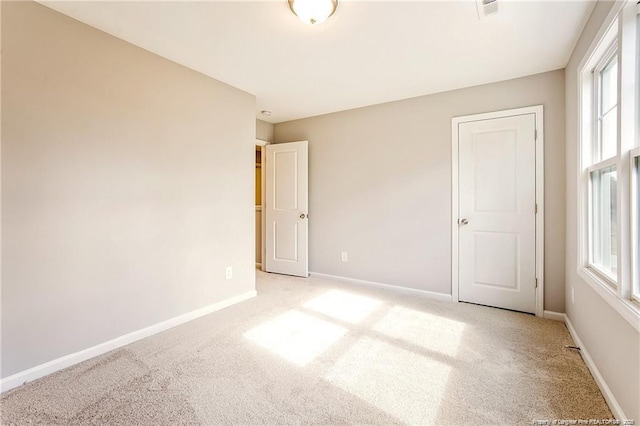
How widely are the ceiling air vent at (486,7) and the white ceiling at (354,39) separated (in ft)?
0.13

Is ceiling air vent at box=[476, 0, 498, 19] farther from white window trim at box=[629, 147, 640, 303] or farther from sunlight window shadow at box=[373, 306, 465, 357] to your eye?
sunlight window shadow at box=[373, 306, 465, 357]

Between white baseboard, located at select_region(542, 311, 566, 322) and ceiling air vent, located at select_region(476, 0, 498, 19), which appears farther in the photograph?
white baseboard, located at select_region(542, 311, 566, 322)

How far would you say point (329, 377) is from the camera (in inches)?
70.7

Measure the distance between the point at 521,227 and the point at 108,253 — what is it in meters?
3.64

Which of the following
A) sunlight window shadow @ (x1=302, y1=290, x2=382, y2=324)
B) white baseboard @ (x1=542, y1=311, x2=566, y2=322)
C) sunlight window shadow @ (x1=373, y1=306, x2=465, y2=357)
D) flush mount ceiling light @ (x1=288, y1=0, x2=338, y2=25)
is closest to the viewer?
flush mount ceiling light @ (x1=288, y1=0, x2=338, y2=25)

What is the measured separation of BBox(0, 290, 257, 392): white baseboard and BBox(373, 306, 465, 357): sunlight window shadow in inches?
66.4

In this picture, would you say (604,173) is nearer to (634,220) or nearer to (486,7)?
(634,220)

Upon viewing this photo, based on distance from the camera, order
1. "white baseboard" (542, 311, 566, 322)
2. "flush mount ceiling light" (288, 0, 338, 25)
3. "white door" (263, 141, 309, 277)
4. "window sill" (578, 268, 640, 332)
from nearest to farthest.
Answer: "window sill" (578, 268, 640, 332)
"flush mount ceiling light" (288, 0, 338, 25)
"white baseboard" (542, 311, 566, 322)
"white door" (263, 141, 309, 277)

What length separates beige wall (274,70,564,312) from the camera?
2695 mm

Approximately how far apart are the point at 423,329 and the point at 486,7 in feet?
7.89

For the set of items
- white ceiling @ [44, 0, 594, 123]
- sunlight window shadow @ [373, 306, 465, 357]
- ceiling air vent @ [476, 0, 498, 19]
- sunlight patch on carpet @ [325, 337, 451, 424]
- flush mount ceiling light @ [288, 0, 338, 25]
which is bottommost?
sunlight patch on carpet @ [325, 337, 451, 424]

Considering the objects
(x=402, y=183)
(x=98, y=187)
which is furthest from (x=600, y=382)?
(x=98, y=187)

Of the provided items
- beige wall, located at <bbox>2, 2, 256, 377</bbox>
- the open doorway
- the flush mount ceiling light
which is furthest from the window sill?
the open doorway

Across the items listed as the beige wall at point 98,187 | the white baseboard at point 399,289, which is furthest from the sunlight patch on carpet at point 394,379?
the beige wall at point 98,187
